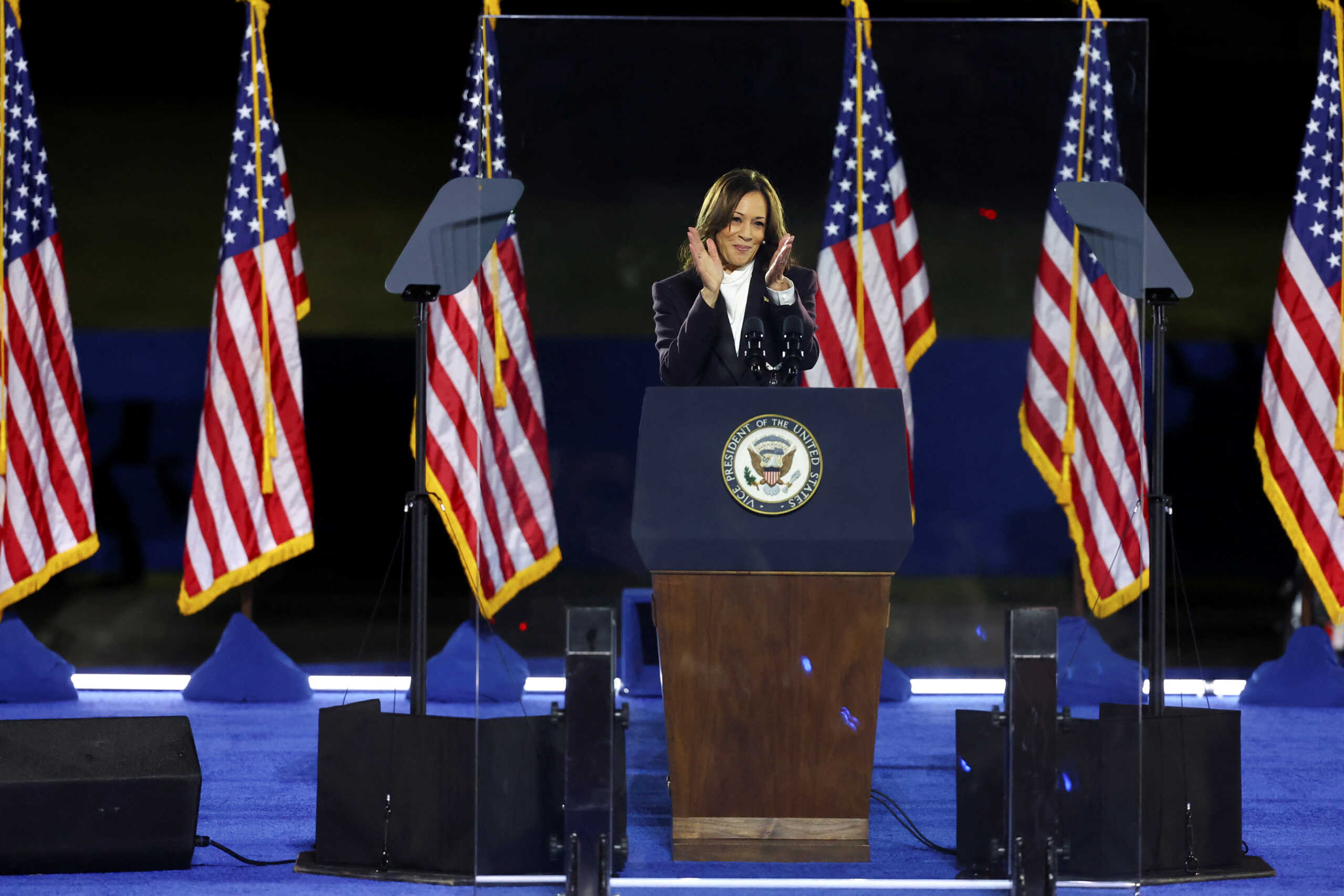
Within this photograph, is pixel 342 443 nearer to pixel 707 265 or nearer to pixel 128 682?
pixel 128 682

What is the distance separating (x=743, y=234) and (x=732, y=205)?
7 cm

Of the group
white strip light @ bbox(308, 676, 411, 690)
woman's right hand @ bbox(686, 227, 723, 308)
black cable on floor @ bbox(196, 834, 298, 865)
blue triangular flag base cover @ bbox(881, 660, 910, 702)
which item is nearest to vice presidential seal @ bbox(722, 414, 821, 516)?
woman's right hand @ bbox(686, 227, 723, 308)

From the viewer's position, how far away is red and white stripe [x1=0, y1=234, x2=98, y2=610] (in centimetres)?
507

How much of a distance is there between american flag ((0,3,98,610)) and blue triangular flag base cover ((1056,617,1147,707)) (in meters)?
4.05

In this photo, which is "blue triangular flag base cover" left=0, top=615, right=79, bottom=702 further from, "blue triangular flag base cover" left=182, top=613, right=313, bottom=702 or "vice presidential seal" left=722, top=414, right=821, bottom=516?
"vice presidential seal" left=722, top=414, right=821, bottom=516

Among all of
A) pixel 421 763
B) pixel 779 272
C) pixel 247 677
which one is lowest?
pixel 247 677

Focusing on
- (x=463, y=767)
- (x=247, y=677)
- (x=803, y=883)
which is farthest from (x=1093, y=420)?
(x=247, y=677)

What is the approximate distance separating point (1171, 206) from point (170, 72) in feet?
15.1

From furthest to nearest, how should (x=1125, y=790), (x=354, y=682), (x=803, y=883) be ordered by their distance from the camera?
(x=354, y=682) → (x=1125, y=790) → (x=803, y=883)

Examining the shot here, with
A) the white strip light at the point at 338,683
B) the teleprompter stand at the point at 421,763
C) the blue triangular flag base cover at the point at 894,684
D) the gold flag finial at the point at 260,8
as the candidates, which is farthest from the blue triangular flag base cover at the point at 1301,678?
the gold flag finial at the point at 260,8

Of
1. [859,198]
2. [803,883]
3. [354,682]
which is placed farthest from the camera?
[354,682]

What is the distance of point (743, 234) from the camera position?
111 inches

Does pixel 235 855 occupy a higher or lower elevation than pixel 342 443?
lower

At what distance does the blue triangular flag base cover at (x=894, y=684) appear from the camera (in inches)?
106
